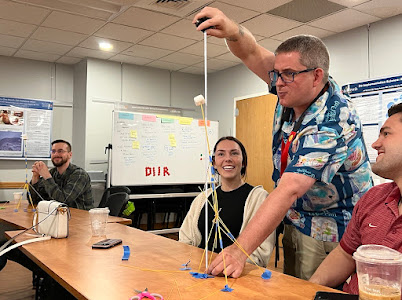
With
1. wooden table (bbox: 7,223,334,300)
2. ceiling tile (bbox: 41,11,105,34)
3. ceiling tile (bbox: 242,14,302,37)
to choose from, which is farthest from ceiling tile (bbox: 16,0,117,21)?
wooden table (bbox: 7,223,334,300)

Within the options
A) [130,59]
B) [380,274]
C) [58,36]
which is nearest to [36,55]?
[58,36]

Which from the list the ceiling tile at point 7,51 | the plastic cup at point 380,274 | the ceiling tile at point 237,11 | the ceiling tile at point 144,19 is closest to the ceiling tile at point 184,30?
the ceiling tile at point 144,19

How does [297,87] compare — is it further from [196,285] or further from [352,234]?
[196,285]

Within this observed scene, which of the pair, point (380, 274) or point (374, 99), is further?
point (374, 99)

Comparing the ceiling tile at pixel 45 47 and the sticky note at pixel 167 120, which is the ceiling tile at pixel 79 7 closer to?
the ceiling tile at pixel 45 47

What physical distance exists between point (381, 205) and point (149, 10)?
3.48m

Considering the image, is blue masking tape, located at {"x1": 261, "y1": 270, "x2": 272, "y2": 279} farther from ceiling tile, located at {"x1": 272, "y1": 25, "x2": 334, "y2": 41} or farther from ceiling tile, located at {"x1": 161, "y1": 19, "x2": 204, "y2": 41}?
ceiling tile, located at {"x1": 272, "y1": 25, "x2": 334, "y2": 41}

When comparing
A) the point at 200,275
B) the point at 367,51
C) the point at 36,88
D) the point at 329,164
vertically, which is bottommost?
the point at 200,275

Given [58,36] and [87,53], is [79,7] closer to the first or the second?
[58,36]

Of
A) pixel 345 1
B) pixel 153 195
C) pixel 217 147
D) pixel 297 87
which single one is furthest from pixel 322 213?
pixel 153 195

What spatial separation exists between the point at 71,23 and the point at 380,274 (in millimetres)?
4496

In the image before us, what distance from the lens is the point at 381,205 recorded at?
126cm

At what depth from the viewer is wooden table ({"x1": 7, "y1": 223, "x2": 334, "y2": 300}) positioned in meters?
1.11

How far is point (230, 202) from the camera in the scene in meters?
2.21
